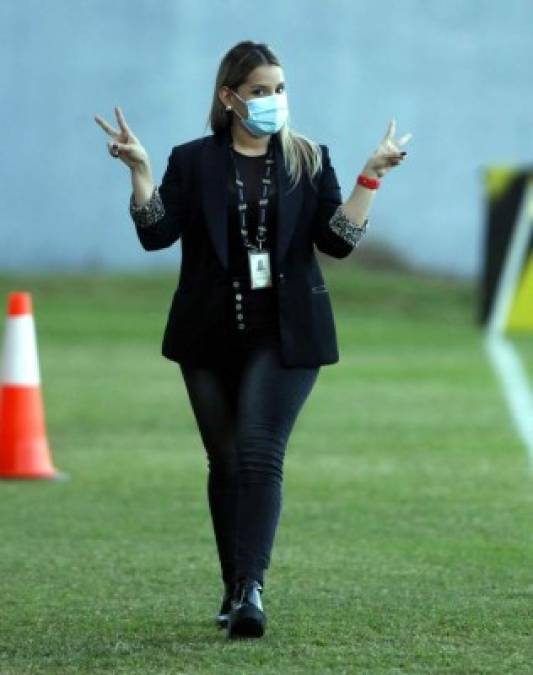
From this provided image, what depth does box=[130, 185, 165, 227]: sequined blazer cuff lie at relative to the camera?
6430mm

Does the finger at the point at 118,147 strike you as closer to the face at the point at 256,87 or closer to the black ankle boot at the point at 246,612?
the face at the point at 256,87

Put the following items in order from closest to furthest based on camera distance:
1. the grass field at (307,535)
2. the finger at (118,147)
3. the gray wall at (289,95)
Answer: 1. the grass field at (307,535)
2. the finger at (118,147)
3. the gray wall at (289,95)

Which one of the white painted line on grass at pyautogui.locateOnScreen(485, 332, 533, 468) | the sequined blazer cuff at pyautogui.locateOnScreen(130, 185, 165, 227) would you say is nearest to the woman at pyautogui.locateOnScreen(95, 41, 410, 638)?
the sequined blazer cuff at pyautogui.locateOnScreen(130, 185, 165, 227)

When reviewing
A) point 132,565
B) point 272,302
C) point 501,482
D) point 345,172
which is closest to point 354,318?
point 345,172

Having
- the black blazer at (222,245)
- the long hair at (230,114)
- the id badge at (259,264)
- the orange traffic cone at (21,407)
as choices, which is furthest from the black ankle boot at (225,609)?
the orange traffic cone at (21,407)

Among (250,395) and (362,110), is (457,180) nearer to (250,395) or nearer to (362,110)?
(362,110)

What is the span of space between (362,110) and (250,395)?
844 inches

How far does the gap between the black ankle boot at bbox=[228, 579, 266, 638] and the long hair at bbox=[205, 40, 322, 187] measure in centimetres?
121

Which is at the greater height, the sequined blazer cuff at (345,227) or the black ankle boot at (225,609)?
the sequined blazer cuff at (345,227)

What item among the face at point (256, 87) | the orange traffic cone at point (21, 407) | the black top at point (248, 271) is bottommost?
the orange traffic cone at point (21, 407)

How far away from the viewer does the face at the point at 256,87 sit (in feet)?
21.2

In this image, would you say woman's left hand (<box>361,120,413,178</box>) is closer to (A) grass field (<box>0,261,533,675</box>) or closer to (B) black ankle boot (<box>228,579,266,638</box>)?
(B) black ankle boot (<box>228,579,266,638</box>)

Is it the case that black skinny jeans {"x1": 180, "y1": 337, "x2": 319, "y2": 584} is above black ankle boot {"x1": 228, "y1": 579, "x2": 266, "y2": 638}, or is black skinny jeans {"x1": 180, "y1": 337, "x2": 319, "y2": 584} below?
above

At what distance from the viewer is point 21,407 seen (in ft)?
37.1
